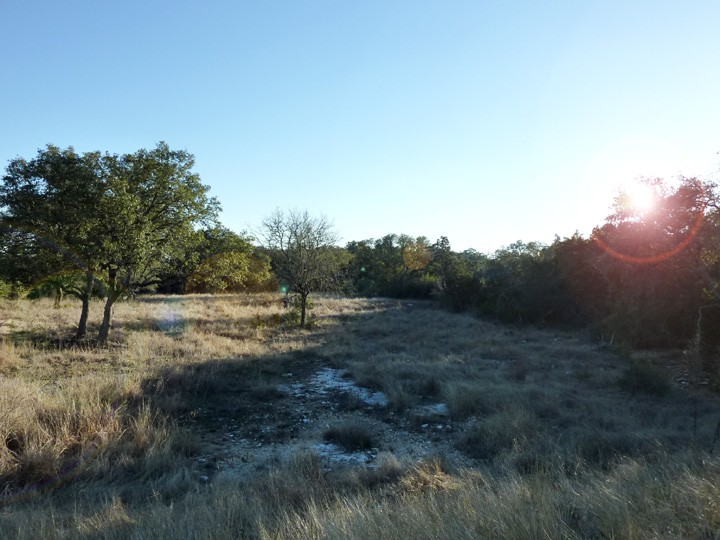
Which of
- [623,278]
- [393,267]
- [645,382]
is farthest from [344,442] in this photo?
[393,267]

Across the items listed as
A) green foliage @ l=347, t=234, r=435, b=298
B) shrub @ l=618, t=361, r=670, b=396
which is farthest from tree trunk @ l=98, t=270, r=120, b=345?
green foliage @ l=347, t=234, r=435, b=298

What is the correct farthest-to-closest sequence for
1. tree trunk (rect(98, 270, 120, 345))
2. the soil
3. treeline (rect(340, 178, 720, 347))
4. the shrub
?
tree trunk (rect(98, 270, 120, 345)) → the shrub → treeline (rect(340, 178, 720, 347)) → the soil

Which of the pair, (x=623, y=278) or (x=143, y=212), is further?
(x=623, y=278)

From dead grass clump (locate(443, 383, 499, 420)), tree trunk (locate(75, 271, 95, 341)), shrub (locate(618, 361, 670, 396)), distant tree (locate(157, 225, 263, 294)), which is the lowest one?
dead grass clump (locate(443, 383, 499, 420))

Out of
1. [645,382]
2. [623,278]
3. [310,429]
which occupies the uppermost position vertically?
[623,278]

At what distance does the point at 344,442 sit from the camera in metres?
7.20

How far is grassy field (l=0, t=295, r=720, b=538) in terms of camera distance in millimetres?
3385

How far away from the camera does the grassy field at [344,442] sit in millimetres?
3385

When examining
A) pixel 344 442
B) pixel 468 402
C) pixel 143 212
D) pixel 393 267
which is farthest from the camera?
pixel 393 267

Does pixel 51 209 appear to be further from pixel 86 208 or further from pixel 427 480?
pixel 427 480

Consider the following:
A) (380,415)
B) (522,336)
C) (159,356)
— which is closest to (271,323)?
A: (159,356)

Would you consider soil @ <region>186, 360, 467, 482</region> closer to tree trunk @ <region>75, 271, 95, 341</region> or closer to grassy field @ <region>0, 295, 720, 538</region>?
grassy field @ <region>0, 295, 720, 538</region>

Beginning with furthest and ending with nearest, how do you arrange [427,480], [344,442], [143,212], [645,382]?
1. [143,212]
2. [645,382]
3. [344,442]
4. [427,480]

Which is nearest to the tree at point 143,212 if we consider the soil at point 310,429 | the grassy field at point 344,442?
the grassy field at point 344,442
